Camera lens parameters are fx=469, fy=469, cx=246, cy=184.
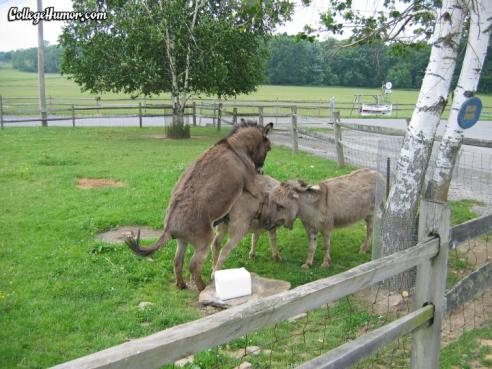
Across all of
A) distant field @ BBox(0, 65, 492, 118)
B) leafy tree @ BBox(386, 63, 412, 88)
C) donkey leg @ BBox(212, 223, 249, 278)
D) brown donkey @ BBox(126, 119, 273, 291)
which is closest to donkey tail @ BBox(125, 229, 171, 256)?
brown donkey @ BBox(126, 119, 273, 291)

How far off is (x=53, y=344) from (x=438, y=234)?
3.47m

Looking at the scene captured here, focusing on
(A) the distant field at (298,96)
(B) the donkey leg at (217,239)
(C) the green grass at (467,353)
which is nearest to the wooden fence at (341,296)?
(C) the green grass at (467,353)

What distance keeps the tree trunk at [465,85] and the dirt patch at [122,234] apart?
4.26 m

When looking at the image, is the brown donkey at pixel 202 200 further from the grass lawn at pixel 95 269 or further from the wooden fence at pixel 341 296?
the wooden fence at pixel 341 296

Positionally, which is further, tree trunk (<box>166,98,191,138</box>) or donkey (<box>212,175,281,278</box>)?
tree trunk (<box>166,98,191,138</box>)

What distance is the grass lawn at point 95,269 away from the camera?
444cm

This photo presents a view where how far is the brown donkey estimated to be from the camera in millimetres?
5379

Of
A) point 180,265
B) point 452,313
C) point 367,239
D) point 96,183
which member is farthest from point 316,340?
point 96,183

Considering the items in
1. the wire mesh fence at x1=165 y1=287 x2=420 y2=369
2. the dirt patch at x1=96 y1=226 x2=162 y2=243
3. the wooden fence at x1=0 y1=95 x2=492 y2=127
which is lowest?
the wire mesh fence at x1=165 y1=287 x2=420 y2=369

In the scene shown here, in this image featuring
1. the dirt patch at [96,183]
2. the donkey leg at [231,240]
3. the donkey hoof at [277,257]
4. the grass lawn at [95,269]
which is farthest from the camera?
the dirt patch at [96,183]

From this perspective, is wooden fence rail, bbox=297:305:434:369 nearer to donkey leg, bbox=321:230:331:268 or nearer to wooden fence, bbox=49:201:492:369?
wooden fence, bbox=49:201:492:369

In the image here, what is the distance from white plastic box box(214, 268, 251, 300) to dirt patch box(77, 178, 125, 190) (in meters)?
6.34

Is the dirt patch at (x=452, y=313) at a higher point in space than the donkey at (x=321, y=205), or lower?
lower

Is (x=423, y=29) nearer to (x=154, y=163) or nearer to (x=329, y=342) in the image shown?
(x=329, y=342)
